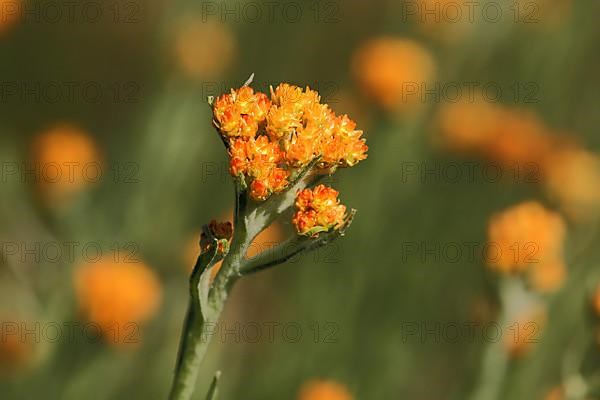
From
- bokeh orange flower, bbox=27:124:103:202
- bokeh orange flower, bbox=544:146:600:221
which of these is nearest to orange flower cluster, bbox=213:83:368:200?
bokeh orange flower, bbox=27:124:103:202

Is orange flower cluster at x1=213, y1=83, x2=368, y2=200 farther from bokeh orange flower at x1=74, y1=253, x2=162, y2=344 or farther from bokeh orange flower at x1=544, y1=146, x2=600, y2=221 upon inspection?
bokeh orange flower at x1=544, y1=146, x2=600, y2=221

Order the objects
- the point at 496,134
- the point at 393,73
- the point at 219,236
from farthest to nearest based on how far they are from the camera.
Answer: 1. the point at 496,134
2. the point at 393,73
3. the point at 219,236

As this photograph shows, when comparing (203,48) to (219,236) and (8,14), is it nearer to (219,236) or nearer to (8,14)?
(8,14)

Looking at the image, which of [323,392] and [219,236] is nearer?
[219,236]

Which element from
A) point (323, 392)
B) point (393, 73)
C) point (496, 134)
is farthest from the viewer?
point (496, 134)

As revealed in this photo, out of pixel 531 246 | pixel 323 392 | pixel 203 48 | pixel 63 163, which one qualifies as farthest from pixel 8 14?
pixel 531 246

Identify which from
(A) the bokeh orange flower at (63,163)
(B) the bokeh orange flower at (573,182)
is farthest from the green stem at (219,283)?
(B) the bokeh orange flower at (573,182)

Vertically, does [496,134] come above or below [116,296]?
above
